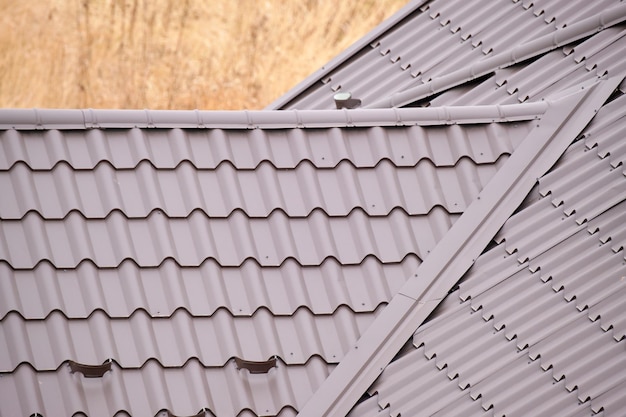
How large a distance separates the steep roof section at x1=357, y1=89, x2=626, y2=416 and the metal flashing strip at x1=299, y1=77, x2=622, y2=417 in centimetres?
7

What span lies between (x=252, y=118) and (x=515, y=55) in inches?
99.8

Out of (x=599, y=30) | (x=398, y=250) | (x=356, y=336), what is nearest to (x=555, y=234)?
(x=398, y=250)

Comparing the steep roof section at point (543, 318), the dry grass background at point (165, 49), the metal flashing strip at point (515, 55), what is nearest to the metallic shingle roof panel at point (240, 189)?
the steep roof section at point (543, 318)

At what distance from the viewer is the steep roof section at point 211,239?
6348mm

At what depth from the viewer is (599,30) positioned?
8.29m

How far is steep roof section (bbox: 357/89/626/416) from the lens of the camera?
623cm

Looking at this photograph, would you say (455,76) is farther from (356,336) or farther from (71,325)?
(71,325)

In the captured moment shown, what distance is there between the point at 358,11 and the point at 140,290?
2613cm

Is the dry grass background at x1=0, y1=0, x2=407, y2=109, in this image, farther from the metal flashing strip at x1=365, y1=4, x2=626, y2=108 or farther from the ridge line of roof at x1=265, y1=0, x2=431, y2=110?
the metal flashing strip at x1=365, y1=4, x2=626, y2=108

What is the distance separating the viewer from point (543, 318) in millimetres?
6520

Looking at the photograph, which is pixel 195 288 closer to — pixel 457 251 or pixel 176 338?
Result: pixel 176 338

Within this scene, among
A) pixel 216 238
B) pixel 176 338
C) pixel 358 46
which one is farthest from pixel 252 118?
pixel 358 46

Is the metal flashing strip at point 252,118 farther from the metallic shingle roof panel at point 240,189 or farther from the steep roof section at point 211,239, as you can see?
the metallic shingle roof panel at point 240,189

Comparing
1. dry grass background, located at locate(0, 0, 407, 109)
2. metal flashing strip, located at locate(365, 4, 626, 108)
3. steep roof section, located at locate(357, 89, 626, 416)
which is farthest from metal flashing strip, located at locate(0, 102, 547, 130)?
dry grass background, located at locate(0, 0, 407, 109)
